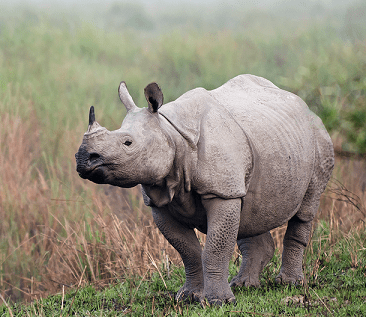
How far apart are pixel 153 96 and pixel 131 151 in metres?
0.41

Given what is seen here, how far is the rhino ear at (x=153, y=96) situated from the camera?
325 cm

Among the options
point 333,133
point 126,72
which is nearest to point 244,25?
point 126,72

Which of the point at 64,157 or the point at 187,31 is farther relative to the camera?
the point at 187,31

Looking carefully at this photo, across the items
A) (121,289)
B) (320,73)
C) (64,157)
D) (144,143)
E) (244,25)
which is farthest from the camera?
(244,25)

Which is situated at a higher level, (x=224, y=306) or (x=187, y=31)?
(x=187, y=31)

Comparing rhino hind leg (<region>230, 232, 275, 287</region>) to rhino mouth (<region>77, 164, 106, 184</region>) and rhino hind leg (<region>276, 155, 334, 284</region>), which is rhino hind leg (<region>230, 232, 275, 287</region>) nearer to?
rhino hind leg (<region>276, 155, 334, 284</region>)

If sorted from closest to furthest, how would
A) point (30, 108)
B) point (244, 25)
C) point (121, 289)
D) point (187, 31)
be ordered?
1. point (121, 289)
2. point (30, 108)
3. point (187, 31)
4. point (244, 25)

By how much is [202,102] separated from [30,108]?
20.7ft

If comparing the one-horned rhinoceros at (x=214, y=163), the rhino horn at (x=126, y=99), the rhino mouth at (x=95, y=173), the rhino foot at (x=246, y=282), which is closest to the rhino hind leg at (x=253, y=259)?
the rhino foot at (x=246, y=282)

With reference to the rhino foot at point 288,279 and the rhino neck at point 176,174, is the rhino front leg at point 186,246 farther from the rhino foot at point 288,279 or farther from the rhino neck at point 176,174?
the rhino foot at point 288,279

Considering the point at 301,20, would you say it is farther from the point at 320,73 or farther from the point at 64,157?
the point at 64,157

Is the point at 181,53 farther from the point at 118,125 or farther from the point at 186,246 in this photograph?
the point at 186,246

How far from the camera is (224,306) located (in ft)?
12.0

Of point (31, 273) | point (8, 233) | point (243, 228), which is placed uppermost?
point (243, 228)
